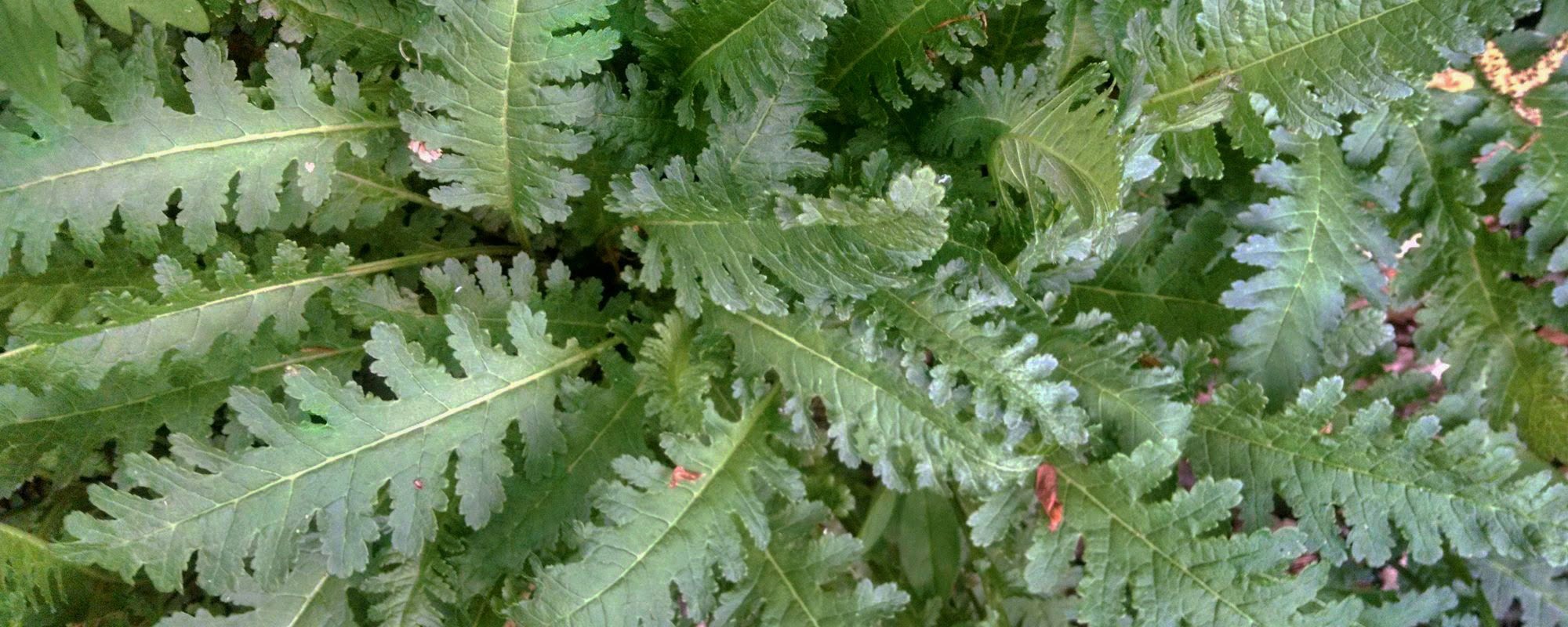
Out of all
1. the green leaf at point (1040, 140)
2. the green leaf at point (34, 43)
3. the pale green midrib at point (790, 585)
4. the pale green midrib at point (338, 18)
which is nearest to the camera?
the green leaf at point (34, 43)

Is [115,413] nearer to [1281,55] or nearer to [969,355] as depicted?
[969,355]

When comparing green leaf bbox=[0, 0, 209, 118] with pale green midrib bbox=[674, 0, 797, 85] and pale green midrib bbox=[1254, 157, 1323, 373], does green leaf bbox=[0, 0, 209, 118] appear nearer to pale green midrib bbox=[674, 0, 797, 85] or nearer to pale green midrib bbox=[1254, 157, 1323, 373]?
pale green midrib bbox=[674, 0, 797, 85]

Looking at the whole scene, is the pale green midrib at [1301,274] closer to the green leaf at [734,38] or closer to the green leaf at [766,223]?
the green leaf at [766,223]

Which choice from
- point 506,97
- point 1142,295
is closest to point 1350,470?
point 1142,295

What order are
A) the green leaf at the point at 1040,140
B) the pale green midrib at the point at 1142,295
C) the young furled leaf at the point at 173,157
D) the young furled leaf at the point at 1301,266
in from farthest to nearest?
the pale green midrib at the point at 1142,295
the young furled leaf at the point at 1301,266
the young furled leaf at the point at 173,157
the green leaf at the point at 1040,140

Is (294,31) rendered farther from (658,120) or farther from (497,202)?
(658,120)

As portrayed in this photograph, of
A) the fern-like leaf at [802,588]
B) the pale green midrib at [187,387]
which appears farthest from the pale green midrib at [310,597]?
the fern-like leaf at [802,588]

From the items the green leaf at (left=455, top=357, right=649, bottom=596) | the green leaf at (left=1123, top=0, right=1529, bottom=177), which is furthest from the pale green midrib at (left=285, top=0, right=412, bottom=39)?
the green leaf at (left=1123, top=0, right=1529, bottom=177)

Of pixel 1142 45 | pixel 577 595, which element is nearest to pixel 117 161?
pixel 577 595
